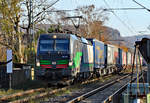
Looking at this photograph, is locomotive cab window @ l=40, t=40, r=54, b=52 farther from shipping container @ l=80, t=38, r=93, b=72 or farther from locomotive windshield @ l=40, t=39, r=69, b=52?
shipping container @ l=80, t=38, r=93, b=72

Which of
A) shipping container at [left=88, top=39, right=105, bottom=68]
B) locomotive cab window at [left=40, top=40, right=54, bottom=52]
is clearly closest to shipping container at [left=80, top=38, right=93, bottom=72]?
shipping container at [left=88, top=39, right=105, bottom=68]

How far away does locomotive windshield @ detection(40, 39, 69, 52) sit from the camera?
54.4 ft

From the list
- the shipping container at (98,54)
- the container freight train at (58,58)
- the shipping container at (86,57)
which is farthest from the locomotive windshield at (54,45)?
the shipping container at (98,54)

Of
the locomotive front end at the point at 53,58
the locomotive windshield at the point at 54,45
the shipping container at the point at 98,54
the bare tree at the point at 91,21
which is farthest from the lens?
the bare tree at the point at 91,21

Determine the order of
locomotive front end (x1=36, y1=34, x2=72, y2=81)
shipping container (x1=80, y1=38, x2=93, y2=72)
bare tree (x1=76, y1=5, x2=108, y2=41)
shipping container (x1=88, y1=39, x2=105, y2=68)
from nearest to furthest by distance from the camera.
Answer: locomotive front end (x1=36, y1=34, x2=72, y2=81), shipping container (x1=80, y1=38, x2=93, y2=72), shipping container (x1=88, y1=39, x2=105, y2=68), bare tree (x1=76, y1=5, x2=108, y2=41)

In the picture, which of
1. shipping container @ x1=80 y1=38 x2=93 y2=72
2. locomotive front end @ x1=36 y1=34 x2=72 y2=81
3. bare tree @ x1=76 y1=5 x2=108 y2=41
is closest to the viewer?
locomotive front end @ x1=36 y1=34 x2=72 y2=81

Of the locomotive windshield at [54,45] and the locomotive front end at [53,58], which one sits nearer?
the locomotive front end at [53,58]

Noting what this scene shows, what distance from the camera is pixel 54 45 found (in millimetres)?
16703

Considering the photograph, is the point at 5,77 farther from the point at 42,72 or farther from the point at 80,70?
the point at 80,70

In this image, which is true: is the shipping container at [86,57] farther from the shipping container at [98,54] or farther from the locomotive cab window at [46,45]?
the locomotive cab window at [46,45]

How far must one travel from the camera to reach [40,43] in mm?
16781

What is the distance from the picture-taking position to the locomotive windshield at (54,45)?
16578 mm

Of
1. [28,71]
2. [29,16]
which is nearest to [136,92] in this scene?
[28,71]

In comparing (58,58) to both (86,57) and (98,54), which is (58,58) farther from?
(98,54)
